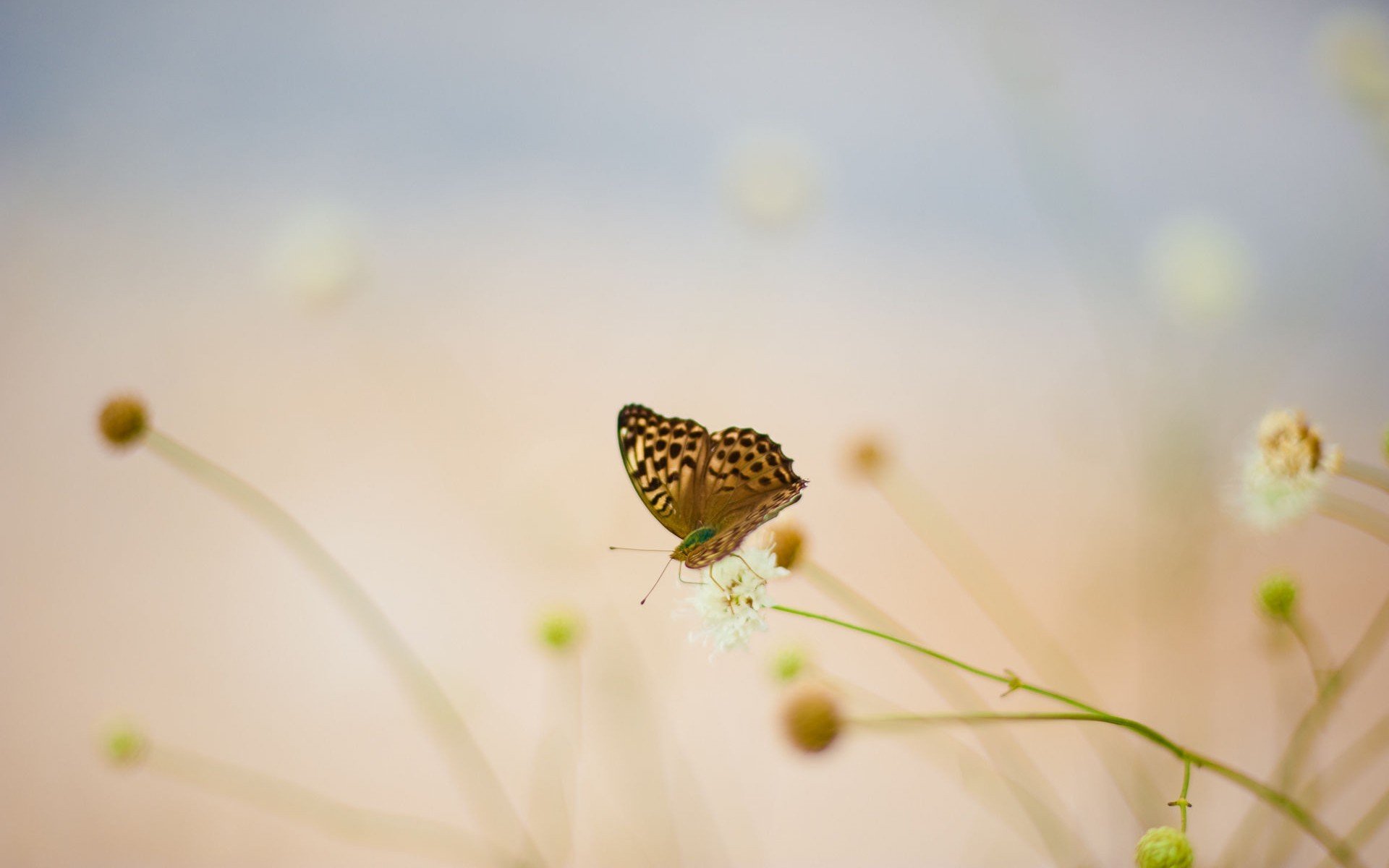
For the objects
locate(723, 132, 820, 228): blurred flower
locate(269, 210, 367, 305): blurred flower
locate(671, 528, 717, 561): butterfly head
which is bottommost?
locate(671, 528, 717, 561): butterfly head

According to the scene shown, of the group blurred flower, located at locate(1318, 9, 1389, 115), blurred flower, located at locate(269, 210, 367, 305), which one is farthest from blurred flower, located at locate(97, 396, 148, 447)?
blurred flower, located at locate(1318, 9, 1389, 115)

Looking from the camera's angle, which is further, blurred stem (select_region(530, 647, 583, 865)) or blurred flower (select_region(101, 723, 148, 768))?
blurred stem (select_region(530, 647, 583, 865))

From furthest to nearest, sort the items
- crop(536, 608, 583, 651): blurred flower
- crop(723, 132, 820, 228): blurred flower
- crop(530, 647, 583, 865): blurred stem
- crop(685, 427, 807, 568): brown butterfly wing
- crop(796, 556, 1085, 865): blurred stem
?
crop(723, 132, 820, 228): blurred flower
crop(530, 647, 583, 865): blurred stem
crop(536, 608, 583, 651): blurred flower
crop(796, 556, 1085, 865): blurred stem
crop(685, 427, 807, 568): brown butterfly wing

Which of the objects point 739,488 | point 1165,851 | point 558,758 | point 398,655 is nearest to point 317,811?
point 398,655

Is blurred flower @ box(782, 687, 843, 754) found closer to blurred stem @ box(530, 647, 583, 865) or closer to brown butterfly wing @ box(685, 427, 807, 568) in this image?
brown butterfly wing @ box(685, 427, 807, 568)

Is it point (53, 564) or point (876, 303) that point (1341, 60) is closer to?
point (876, 303)

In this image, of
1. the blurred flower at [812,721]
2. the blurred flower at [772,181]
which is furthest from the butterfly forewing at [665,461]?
the blurred flower at [772,181]

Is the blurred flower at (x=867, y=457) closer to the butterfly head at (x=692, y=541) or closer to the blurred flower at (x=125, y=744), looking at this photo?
the butterfly head at (x=692, y=541)
